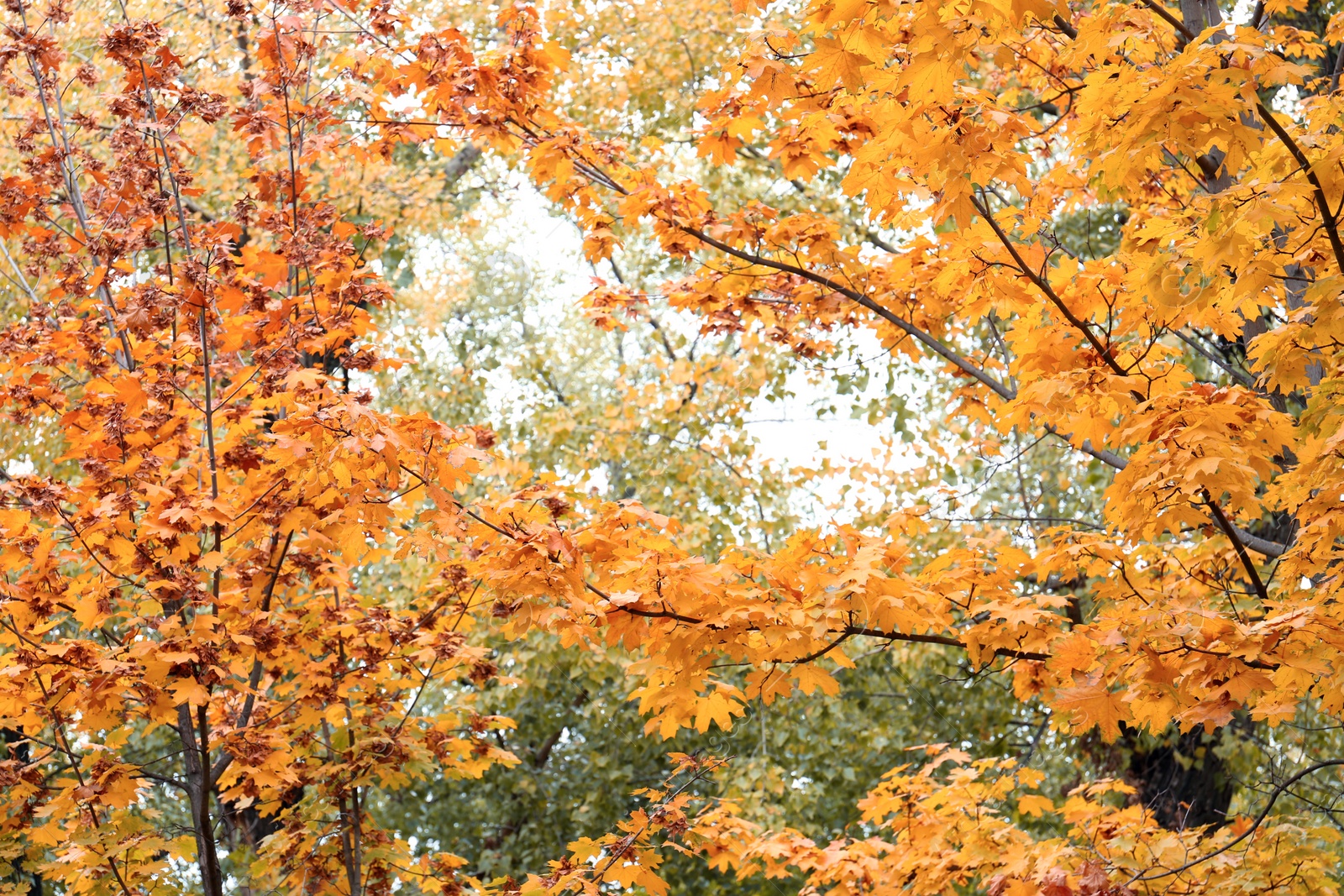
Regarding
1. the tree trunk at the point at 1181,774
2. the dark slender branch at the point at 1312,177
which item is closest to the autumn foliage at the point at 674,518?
the dark slender branch at the point at 1312,177

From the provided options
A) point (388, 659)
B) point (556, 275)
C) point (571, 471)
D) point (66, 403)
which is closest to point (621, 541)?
point (388, 659)

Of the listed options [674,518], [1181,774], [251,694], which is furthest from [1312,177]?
[1181,774]

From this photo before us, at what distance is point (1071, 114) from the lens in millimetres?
5199

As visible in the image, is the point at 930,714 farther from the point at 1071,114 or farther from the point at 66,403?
the point at 66,403

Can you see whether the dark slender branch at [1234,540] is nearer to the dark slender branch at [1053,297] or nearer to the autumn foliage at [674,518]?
the autumn foliage at [674,518]

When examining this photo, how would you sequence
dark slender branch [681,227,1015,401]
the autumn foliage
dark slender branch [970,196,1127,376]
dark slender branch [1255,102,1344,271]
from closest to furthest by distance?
dark slender branch [1255,102,1344,271], the autumn foliage, dark slender branch [970,196,1127,376], dark slender branch [681,227,1015,401]

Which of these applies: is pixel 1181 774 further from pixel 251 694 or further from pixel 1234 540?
pixel 251 694

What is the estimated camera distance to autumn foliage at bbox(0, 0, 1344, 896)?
3.06 m

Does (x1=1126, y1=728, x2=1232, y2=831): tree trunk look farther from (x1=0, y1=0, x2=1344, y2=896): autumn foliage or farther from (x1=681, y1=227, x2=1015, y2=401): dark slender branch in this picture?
(x1=681, y1=227, x2=1015, y2=401): dark slender branch

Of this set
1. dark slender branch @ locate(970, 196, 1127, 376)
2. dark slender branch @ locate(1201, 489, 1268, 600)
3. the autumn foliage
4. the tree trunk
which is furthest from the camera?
the tree trunk

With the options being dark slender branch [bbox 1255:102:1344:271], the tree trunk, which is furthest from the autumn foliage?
the tree trunk

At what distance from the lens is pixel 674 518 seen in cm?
425

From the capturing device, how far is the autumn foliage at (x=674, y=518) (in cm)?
306

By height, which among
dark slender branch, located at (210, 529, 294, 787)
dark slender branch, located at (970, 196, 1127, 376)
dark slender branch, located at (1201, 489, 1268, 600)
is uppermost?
dark slender branch, located at (210, 529, 294, 787)
